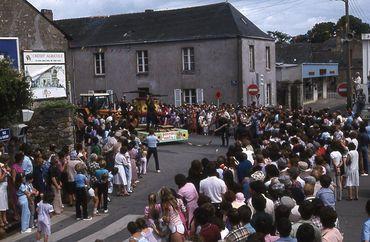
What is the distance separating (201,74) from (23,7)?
1647 cm

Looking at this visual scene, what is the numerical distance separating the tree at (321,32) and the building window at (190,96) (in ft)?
241

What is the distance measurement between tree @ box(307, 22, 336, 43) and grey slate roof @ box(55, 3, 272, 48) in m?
69.7

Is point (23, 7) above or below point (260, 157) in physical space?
above

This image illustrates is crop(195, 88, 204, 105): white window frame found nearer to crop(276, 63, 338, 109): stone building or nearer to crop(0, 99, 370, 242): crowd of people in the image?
crop(276, 63, 338, 109): stone building

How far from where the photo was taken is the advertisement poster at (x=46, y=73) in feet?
90.1

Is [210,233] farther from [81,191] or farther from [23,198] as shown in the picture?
[81,191]

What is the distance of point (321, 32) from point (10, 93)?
104 meters

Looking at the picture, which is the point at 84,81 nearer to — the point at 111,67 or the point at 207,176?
the point at 111,67

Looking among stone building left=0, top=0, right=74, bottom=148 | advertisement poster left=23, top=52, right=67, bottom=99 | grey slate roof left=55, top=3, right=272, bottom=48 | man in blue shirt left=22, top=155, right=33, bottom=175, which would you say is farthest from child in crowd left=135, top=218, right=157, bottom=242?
grey slate roof left=55, top=3, right=272, bottom=48

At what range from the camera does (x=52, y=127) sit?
22438 mm

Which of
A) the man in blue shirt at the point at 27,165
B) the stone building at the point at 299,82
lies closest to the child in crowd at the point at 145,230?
the man in blue shirt at the point at 27,165

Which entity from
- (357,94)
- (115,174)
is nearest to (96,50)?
(357,94)

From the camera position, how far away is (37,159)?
50.2ft

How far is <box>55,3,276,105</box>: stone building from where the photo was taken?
4069 centimetres
